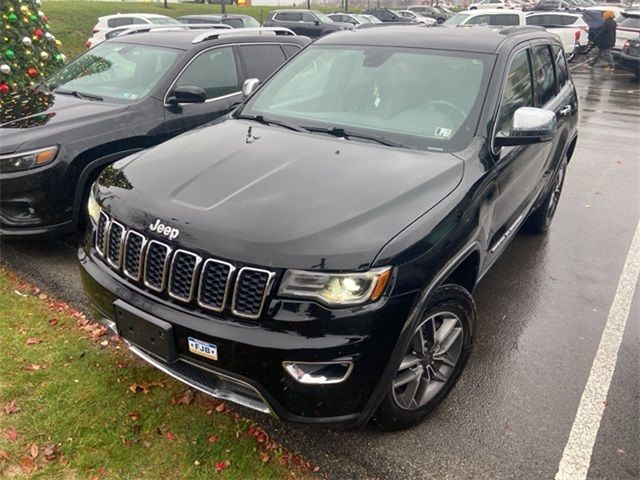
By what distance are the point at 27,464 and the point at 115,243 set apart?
1100 millimetres

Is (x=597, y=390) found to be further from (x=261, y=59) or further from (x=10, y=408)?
(x=261, y=59)

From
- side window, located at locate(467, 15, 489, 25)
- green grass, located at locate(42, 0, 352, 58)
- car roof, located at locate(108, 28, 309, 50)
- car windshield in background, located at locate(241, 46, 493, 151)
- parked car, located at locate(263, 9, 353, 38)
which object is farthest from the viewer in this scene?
parked car, located at locate(263, 9, 353, 38)

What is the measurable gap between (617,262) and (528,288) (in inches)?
43.2

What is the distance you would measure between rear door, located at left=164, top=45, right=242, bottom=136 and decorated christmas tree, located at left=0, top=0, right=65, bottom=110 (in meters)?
3.10

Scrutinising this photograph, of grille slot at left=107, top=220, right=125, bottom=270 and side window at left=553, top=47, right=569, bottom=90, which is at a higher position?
side window at left=553, top=47, right=569, bottom=90

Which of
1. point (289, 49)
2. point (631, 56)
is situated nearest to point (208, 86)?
point (289, 49)

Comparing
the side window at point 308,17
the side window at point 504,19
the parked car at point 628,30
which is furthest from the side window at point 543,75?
the side window at point 308,17

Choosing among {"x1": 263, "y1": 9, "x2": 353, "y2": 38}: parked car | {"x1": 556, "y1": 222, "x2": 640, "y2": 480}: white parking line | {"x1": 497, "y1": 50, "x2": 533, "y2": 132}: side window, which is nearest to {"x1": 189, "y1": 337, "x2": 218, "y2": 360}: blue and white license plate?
{"x1": 556, "y1": 222, "x2": 640, "y2": 480}: white parking line

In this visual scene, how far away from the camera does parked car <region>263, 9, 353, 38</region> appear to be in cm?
2233

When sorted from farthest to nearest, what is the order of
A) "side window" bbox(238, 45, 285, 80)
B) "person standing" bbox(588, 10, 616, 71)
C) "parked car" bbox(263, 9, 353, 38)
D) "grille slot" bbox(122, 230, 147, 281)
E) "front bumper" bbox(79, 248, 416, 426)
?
"parked car" bbox(263, 9, 353, 38), "person standing" bbox(588, 10, 616, 71), "side window" bbox(238, 45, 285, 80), "grille slot" bbox(122, 230, 147, 281), "front bumper" bbox(79, 248, 416, 426)

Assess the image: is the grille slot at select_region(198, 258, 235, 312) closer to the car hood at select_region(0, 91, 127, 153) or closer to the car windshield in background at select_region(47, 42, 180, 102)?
the car hood at select_region(0, 91, 127, 153)

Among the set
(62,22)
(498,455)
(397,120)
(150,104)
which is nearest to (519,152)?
(397,120)

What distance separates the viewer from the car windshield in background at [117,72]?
5148 millimetres

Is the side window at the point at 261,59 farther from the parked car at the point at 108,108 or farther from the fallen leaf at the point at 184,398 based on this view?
the fallen leaf at the point at 184,398
